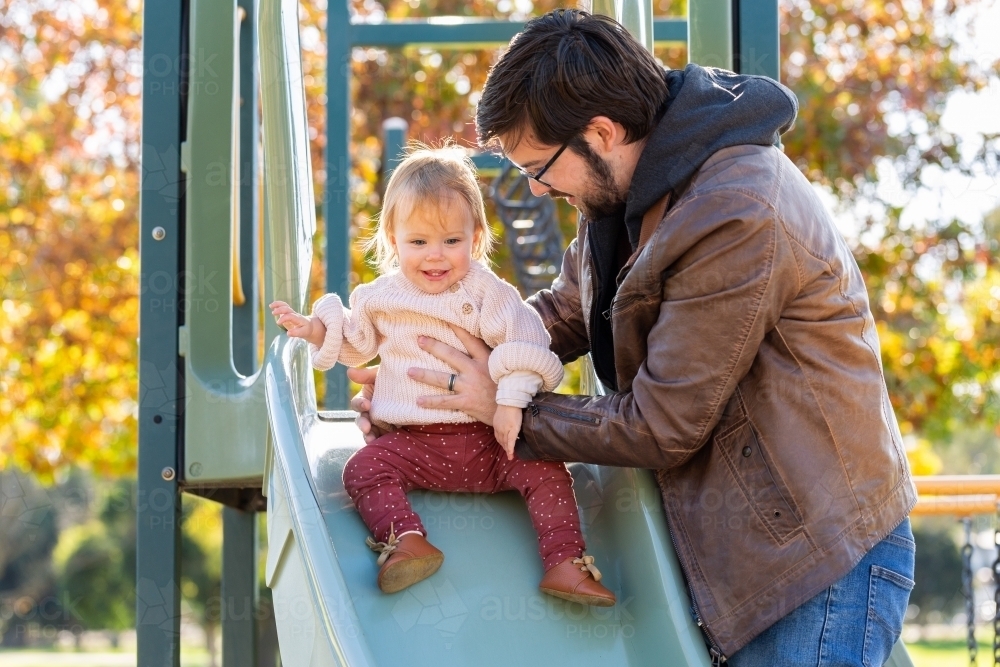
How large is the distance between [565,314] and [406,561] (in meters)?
0.82

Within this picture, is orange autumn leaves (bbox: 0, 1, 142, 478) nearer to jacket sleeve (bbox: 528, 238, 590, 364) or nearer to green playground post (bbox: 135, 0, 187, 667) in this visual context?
green playground post (bbox: 135, 0, 187, 667)

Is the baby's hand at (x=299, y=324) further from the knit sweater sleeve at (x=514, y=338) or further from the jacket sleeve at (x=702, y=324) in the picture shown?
the jacket sleeve at (x=702, y=324)

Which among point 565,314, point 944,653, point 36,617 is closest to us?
point 565,314

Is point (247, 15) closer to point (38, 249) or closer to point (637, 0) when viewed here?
point (637, 0)

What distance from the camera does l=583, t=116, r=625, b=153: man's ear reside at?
7.11 ft

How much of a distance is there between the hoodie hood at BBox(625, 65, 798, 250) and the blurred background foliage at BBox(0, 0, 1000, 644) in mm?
5527

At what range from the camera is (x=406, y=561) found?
2141mm

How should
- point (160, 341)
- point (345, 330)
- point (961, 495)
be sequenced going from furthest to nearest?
point (961, 495) → point (160, 341) → point (345, 330)

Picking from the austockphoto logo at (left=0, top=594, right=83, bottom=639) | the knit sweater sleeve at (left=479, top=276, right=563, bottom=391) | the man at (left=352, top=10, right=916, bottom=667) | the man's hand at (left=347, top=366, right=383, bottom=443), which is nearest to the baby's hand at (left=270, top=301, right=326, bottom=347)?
the man's hand at (left=347, top=366, right=383, bottom=443)

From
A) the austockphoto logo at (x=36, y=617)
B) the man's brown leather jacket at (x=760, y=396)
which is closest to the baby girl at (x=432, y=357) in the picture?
the man's brown leather jacket at (x=760, y=396)

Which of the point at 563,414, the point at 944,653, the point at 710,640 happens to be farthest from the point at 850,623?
the point at 944,653

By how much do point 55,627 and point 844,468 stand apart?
2296cm

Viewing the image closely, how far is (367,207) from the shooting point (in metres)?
8.03

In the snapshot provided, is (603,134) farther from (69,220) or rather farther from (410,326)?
(69,220)
